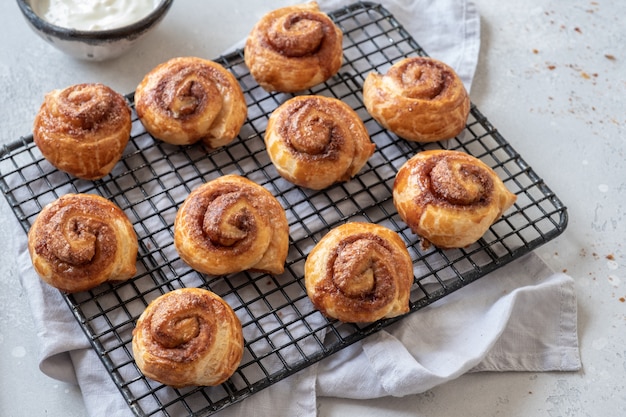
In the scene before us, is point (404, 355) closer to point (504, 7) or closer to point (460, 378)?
point (460, 378)

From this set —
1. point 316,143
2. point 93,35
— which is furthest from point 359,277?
point 93,35

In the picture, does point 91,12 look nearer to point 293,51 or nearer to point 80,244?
point 293,51

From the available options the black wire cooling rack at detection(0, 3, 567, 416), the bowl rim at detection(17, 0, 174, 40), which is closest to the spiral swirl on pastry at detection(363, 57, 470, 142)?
the black wire cooling rack at detection(0, 3, 567, 416)

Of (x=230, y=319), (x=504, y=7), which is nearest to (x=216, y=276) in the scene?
(x=230, y=319)

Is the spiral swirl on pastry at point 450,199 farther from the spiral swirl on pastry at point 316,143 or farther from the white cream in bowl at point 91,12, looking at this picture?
the white cream in bowl at point 91,12

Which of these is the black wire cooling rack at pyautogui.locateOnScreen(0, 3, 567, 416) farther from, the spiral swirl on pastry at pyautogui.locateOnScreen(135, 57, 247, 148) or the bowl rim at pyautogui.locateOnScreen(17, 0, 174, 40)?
the bowl rim at pyautogui.locateOnScreen(17, 0, 174, 40)
